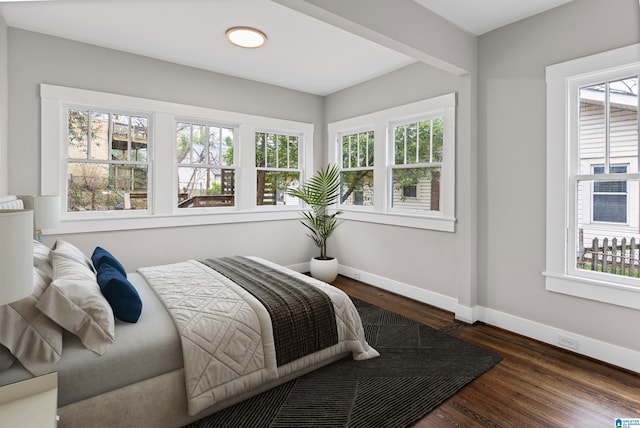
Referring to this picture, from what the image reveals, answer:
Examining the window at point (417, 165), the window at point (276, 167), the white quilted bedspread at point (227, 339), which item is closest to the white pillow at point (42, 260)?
the white quilted bedspread at point (227, 339)

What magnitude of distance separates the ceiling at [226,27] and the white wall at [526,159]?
247mm

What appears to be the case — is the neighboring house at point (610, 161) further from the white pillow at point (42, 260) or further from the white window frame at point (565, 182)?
the white pillow at point (42, 260)

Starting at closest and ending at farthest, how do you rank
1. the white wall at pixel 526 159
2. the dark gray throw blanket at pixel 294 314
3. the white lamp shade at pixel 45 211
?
1. the dark gray throw blanket at pixel 294 314
2. the white wall at pixel 526 159
3. the white lamp shade at pixel 45 211

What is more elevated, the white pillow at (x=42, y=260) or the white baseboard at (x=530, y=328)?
the white pillow at (x=42, y=260)

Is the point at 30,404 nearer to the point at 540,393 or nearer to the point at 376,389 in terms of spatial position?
the point at 376,389

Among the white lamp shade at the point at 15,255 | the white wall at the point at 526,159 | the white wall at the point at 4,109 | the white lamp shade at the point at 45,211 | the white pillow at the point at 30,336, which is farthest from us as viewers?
the white wall at the point at 4,109

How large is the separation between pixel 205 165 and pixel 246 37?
1.69 m

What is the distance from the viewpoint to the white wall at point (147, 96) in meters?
3.14

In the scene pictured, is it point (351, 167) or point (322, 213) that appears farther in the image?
point (322, 213)

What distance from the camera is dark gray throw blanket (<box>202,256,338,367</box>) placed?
2.21m

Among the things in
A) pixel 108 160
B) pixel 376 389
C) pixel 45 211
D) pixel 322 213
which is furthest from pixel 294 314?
pixel 322 213

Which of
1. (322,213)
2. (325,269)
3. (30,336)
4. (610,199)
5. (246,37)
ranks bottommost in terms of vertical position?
(325,269)

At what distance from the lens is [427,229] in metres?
3.86

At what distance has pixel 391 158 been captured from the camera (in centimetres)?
434
